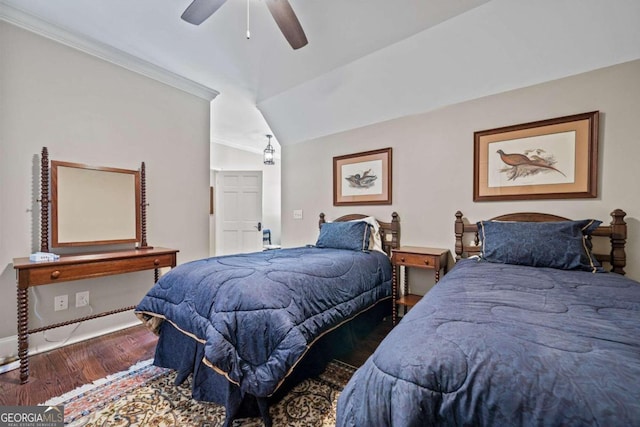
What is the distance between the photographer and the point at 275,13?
175 cm

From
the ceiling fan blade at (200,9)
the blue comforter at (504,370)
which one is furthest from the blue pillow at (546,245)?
the ceiling fan blade at (200,9)

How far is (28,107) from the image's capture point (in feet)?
7.20

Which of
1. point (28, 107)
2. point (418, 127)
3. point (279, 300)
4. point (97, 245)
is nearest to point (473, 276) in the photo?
point (279, 300)

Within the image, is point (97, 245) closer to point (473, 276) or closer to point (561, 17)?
point (473, 276)

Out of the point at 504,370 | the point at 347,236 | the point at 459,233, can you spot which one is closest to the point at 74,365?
the point at 347,236

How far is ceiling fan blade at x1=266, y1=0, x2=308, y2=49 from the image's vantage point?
168 centimetres

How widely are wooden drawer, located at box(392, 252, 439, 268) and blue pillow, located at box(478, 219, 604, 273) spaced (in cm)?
43

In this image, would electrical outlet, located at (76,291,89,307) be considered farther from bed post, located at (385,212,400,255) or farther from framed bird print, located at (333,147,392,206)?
bed post, located at (385,212,400,255)

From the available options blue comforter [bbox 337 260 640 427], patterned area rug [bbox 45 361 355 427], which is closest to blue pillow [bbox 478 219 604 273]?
blue comforter [bbox 337 260 640 427]

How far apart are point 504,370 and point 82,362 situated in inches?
108

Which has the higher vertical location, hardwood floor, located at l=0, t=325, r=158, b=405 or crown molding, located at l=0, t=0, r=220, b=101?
crown molding, located at l=0, t=0, r=220, b=101

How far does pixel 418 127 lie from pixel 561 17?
1.28m

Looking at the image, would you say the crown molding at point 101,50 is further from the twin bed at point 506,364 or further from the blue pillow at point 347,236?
the twin bed at point 506,364

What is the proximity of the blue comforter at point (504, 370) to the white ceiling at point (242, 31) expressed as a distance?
217 cm
